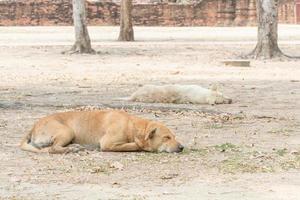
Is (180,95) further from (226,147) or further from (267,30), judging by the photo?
(267,30)

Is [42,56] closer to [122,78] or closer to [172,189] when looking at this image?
[122,78]

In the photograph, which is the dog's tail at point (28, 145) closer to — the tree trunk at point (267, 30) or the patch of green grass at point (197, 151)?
the patch of green grass at point (197, 151)

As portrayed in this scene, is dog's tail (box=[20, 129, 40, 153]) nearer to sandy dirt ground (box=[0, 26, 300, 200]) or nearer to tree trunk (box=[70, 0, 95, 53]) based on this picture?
sandy dirt ground (box=[0, 26, 300, 200])

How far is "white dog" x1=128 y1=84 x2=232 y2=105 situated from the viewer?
46.6 feet

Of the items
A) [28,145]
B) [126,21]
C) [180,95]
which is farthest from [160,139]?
[126,21]

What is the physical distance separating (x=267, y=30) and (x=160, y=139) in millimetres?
17265

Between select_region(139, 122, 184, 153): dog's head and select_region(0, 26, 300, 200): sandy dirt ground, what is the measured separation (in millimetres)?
79

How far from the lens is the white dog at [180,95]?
1420 cm

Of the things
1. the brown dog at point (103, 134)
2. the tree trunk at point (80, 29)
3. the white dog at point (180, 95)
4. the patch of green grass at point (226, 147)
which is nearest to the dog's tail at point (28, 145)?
the brown dog at point (103, 134)

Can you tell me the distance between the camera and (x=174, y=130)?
1116 cm

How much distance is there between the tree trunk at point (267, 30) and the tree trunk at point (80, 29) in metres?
5.59

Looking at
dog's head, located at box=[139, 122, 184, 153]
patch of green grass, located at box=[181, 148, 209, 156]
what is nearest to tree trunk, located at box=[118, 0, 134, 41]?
patch of green grass, located at box=[181, 148, 209, 156]

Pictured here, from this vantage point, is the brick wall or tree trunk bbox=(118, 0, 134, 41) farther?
the brick wall

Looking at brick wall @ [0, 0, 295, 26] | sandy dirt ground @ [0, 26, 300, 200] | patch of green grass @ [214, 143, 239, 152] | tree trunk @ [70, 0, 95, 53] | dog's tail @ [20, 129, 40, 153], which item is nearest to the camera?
sandy dirt ground @ [0, 26, 300, 200]
